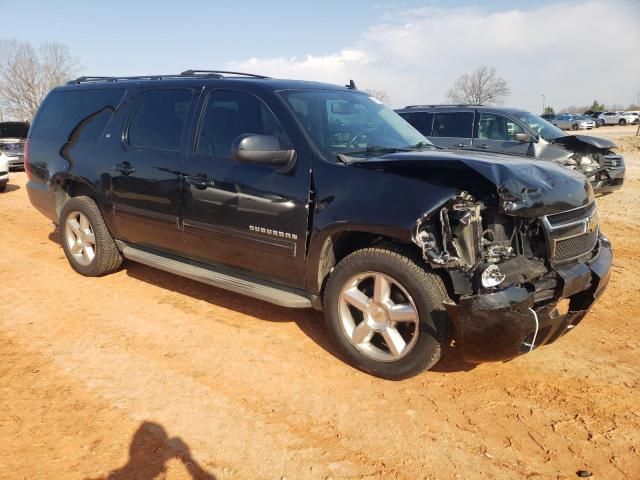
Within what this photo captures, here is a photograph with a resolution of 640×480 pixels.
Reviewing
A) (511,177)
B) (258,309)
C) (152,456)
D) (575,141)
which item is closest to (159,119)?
(258,309)

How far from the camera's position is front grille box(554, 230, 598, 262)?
3.22 meters

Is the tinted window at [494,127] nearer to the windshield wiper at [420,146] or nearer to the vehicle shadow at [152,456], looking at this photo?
the windshield wiper at [420,146]

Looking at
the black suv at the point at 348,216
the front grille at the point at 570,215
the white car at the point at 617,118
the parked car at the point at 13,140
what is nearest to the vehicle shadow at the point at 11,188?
the parked car at the point at 13,140

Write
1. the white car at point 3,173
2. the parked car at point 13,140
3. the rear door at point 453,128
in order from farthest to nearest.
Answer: the parked car at point 13,140, the white car at point 3,173, the rear door at point 453,128

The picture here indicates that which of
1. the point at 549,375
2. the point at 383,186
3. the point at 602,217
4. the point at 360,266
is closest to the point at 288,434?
the point at 360,266

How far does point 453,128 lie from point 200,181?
7.12 metres

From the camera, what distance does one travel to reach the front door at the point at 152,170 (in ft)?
14.3

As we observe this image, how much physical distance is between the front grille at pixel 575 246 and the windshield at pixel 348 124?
56.8 inches

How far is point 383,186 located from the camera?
3232 millimetres

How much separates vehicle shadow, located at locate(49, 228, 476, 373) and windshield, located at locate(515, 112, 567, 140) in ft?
23.3

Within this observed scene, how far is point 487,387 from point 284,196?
74.5 inches

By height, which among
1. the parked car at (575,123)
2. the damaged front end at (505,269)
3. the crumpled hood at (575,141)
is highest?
the parked car at (575,123)

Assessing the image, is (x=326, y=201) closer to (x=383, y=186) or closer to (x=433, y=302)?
(x=383, y=186)

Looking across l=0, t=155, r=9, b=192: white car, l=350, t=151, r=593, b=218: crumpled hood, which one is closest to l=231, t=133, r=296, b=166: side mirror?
l=350, t=151, r=593, b=218: crumpled hood
